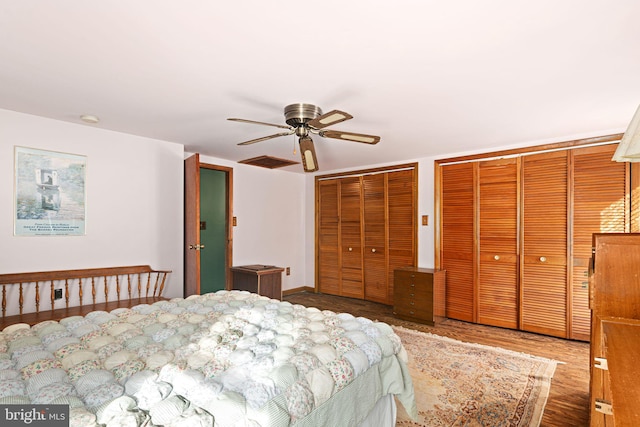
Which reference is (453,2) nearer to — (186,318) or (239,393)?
(239,393)

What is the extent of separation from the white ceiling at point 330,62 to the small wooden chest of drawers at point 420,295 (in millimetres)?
1966

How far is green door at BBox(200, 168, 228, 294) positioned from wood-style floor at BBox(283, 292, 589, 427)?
→ 4.30 feet

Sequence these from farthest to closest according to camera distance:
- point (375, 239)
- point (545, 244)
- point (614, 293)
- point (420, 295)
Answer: point (375, 239) → point (420, 295) → point (545, 244) → point (614, 293)

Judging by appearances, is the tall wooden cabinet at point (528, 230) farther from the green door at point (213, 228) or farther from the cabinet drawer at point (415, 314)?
the green door at point (213, 228)

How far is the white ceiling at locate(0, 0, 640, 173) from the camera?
5.18 feet

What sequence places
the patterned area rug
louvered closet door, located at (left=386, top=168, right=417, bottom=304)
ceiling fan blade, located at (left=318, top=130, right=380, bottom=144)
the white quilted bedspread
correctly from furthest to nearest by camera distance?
louvered closet door, located at (left=386, top=168, right=417, bottom=304), ceiling fan blade, located at (left=318, top=130, right=380, bottom=144), the patterned area rug, the white quilted bedspread

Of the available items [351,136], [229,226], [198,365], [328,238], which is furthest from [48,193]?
[328,238]

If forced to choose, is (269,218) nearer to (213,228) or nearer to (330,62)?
(213,228)

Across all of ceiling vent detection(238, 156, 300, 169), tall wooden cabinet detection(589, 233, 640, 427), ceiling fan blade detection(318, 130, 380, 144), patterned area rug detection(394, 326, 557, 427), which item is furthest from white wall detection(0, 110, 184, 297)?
tall wooden cabinet detection(589, 233, 640, 427)

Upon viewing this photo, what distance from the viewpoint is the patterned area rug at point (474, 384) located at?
2230 mm

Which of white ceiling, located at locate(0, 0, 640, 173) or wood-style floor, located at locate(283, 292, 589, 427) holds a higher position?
white ceiling, located at locate(0, 0, 640, 173)

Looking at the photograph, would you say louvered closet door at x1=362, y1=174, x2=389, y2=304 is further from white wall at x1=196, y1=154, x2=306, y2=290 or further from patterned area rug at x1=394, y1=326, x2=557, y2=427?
patterned area rug at x1=394, y1=326, x2=557, y2=427

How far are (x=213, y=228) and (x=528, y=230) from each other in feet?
14.7

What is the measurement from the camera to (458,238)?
14.7 ft
